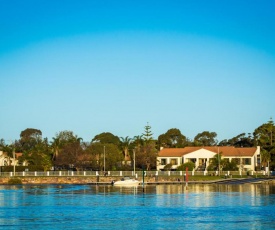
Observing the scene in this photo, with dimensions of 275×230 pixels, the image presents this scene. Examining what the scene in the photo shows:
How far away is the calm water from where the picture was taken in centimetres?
5675

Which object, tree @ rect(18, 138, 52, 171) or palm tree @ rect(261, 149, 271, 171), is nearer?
tree @ rect(18, 138, 52, 171)

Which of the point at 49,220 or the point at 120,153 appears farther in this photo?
the point at 120,153

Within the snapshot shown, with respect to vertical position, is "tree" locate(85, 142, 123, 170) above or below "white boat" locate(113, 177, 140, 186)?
above

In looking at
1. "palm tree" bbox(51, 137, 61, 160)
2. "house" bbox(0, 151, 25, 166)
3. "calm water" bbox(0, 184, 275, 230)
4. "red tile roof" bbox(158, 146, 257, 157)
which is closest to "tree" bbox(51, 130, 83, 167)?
"palm tree" bbox(51, 137, 61, 160)

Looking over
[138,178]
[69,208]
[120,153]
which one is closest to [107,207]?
[69,208]

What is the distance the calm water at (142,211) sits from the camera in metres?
56.8

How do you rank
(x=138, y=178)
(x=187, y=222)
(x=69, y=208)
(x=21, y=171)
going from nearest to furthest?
(x=187, y=222) < (x=69, y=208) < (x=138, y=178) < (x=21, y=171)

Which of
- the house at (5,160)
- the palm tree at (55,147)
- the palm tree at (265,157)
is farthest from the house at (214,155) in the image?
the house at (5,160)

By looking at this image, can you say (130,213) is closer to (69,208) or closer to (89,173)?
(69,208)

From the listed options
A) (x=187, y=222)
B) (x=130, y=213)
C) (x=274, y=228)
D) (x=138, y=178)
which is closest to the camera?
(x=274, y=228)

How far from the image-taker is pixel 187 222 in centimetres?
5828

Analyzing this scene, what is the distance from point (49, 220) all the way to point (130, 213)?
1025 centimetres

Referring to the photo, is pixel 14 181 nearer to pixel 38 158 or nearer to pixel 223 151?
pixel 38 158

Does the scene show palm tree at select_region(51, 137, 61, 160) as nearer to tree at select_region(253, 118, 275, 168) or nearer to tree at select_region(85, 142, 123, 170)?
tree at select_region(85, 142, 123, 170)
